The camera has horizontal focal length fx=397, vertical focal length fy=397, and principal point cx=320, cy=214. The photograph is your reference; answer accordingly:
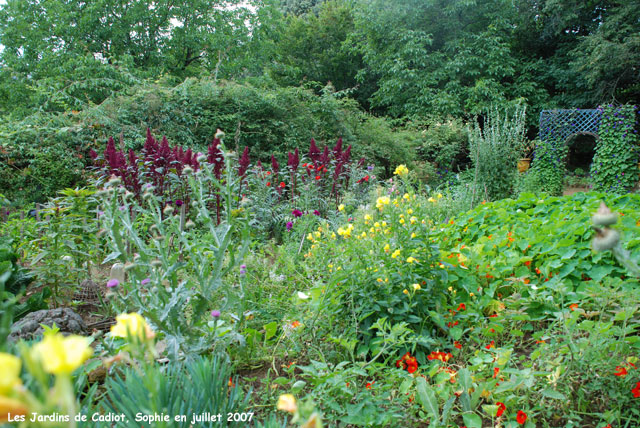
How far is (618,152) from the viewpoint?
818cm

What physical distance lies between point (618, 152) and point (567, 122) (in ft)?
6.55

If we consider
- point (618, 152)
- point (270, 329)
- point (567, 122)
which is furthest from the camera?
point (567, 122)

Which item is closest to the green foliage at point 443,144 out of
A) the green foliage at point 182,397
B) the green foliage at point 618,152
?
the green foliage at point 618,152

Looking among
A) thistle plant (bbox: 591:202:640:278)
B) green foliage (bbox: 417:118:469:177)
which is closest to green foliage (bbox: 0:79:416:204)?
green foliage (bbox: 417:118:469:177)

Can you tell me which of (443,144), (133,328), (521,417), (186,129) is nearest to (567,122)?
(443,144)

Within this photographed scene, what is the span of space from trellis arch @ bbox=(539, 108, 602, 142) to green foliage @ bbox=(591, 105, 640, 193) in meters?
1.11

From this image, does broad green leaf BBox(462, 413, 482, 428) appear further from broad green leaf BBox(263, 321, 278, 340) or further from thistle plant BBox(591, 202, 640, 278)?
thistle plant BBox(591, 202, 640, 278)

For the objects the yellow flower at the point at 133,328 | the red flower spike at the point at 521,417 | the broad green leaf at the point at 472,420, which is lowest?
the red flower spike at the point at 521,417

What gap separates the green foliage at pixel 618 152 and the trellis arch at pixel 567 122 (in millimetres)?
1109

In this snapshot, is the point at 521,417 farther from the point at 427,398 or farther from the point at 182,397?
the point at 182,397

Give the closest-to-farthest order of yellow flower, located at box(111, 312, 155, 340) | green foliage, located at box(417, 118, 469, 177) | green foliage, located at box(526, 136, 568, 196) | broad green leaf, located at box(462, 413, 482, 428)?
yellow flower, located at box(111, 312, 155, 340), broad green leaf, located at box(462, 413, 482, 428), green foliage, located at box(526, 136, 568, 196), green foliage, located at box(417, 118, 469, 177)

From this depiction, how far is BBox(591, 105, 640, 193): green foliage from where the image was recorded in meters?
8.12

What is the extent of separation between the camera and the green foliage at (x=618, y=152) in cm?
812

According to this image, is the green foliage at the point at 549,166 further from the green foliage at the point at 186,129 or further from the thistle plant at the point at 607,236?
the thistle plant at the point at 607,236
